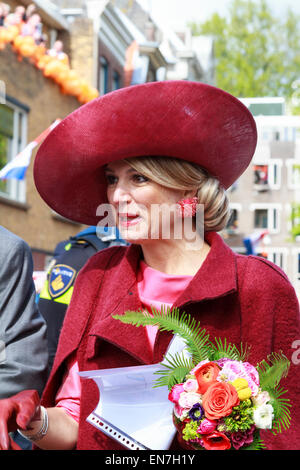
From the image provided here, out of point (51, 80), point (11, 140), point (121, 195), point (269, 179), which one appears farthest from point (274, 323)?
point (269, 179)

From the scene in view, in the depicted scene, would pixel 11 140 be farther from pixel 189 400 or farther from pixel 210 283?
pixel 189 400

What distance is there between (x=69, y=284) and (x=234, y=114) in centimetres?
199

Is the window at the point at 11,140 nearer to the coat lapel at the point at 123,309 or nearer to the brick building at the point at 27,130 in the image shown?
the brick building at the point at 27,130

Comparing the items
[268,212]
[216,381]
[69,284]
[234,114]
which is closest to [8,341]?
[216,381]

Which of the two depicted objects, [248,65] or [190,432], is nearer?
[190,432]

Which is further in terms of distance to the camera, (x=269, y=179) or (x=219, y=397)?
(x=269, y=179)

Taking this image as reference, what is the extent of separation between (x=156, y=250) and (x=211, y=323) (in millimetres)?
390

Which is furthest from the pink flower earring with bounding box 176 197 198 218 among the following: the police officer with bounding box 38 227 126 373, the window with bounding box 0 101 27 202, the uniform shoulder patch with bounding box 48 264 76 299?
the window with bounding box 0 101 27 202

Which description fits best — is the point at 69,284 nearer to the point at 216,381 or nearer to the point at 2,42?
the point at 216,381

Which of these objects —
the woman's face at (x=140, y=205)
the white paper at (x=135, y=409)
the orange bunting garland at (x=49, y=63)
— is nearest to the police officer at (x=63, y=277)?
the woman's face at (x=140, y=205)

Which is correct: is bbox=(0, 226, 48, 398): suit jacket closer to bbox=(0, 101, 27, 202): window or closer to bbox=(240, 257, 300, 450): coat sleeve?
bbox=(240, 257, 300, 450): coat sleeve

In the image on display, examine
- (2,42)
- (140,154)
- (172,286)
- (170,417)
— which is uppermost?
(2,42)

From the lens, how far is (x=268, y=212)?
35844 millimetres

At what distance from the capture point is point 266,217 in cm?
3641
